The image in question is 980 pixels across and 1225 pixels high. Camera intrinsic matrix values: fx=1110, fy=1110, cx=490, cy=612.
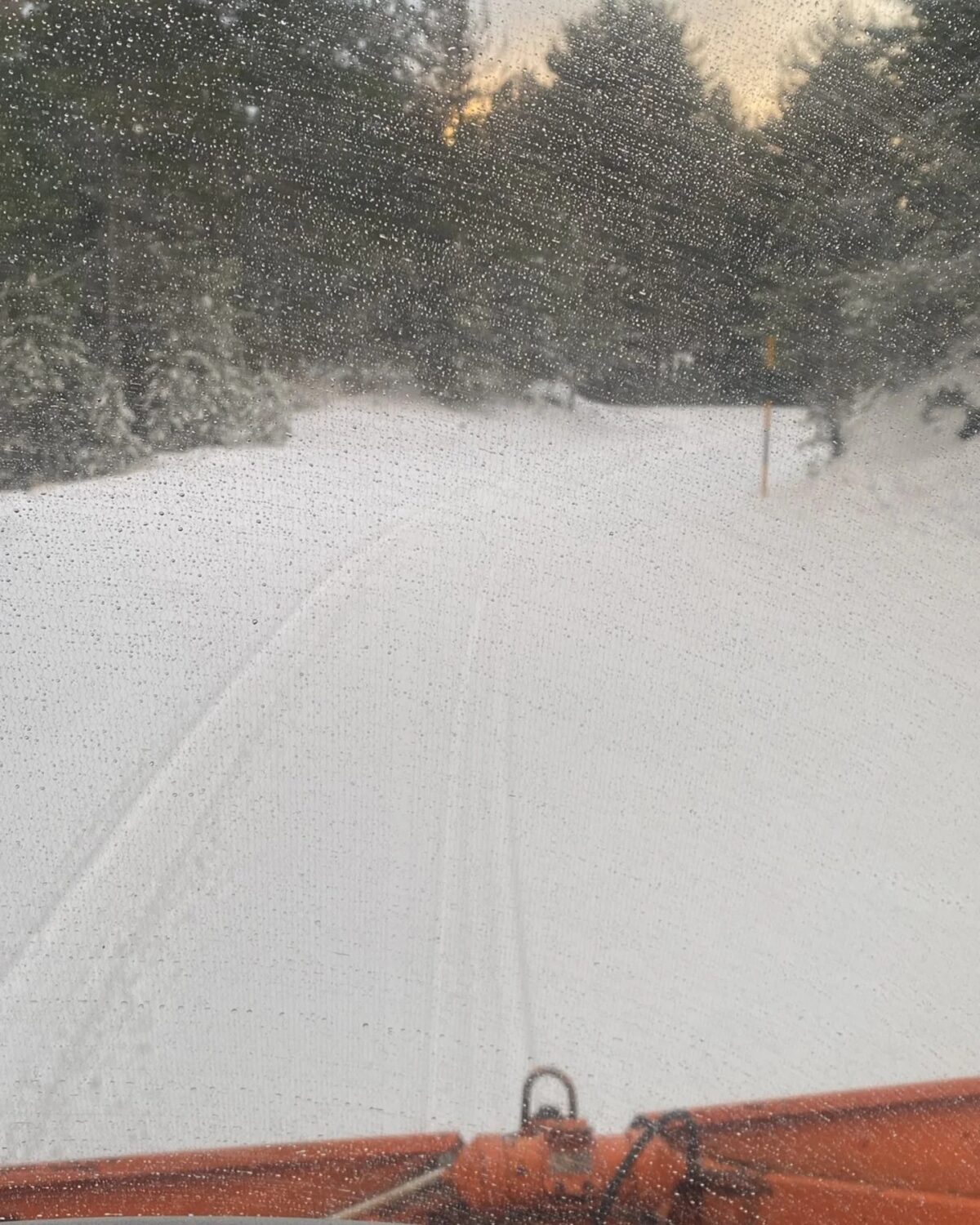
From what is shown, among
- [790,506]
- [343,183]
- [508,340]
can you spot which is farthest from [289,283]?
[790,506]

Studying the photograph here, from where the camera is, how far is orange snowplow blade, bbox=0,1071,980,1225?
4.23ft

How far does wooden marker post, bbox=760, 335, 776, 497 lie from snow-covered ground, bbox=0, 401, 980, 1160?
24 mm

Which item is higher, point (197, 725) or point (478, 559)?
point (478, 559)

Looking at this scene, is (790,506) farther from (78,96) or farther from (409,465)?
(78,96)

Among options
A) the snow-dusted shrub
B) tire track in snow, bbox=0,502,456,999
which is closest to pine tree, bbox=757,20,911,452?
tire track in snow, bbox=0,502,456,999

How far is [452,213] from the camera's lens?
1.88 m

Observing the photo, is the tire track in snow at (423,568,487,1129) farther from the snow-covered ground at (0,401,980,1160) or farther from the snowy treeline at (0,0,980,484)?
the snowy treeline at (0,0,980,484)

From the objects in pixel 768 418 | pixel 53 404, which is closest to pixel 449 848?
pixel 768 418

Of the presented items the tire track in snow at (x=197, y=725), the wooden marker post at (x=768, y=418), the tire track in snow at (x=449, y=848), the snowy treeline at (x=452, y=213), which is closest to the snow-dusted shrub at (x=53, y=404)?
the snowy treeline at (x=452, y=213)

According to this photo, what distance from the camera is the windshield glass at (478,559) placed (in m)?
1.73

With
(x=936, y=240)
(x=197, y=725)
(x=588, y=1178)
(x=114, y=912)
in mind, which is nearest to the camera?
(x=588, y=1178)

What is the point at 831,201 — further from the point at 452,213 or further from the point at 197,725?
the point at 197,725

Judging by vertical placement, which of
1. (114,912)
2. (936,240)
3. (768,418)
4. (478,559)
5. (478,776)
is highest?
(936,240)

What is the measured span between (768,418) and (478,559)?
0.60 m
